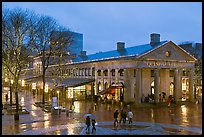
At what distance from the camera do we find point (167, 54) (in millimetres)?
43969

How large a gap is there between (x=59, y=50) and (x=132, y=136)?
81.8 ft

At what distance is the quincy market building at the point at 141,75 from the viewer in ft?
140

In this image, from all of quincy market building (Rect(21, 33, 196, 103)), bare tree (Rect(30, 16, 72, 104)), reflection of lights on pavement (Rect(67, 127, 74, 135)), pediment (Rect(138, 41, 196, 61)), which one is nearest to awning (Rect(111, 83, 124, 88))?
quincy market building (Rect(21, 33, 196, 103))

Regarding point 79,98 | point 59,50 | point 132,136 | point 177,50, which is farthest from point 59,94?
point 132,136

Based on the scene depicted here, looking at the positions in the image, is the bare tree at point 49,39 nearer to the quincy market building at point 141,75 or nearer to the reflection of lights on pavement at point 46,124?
the quincy market building at point 141,75

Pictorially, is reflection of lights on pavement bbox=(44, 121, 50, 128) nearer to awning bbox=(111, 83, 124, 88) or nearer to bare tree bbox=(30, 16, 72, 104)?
bare tree bbox=(30, 16, 72, 104)

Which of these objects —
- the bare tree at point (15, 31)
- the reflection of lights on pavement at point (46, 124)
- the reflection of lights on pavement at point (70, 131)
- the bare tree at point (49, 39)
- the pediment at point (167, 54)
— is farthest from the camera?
the pediment at point (167, 54)

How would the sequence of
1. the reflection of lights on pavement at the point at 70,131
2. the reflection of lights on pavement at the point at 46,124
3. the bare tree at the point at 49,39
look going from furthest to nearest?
the bare tree at the point at 49,39, the reflection of lights on pavement at the point at 46,124, the reflection of lights on pavement at the point at 70,131

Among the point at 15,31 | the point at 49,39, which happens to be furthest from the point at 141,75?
the point at 15,31

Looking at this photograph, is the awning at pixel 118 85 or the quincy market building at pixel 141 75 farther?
the awning at pixel 118 85

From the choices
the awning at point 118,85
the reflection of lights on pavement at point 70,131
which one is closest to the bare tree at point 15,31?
the reflection of lights on pavement at point 70,131

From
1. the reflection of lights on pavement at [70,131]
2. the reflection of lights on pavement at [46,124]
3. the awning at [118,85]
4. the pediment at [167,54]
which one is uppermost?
the pediment at [167,54]

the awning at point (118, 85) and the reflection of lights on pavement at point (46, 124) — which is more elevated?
the awning at point (118, 85)

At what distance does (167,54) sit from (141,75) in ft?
17.9
